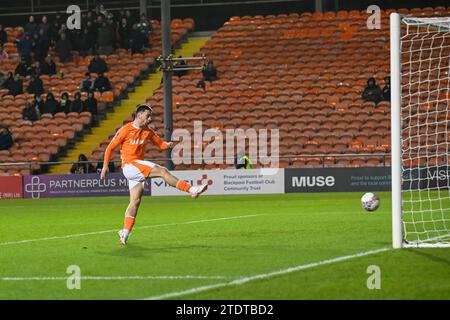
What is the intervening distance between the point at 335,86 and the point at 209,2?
10.5 meters

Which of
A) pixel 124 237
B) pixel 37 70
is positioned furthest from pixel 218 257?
pixel 37 70

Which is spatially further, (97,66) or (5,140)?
(97,66)

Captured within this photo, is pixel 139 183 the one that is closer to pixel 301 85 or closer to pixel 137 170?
pixel 137 170

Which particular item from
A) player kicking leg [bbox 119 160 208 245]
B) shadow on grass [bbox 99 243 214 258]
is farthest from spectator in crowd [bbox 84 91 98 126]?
shadow on grass [bbox 99 243 214 258]

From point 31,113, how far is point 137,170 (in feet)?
75.7

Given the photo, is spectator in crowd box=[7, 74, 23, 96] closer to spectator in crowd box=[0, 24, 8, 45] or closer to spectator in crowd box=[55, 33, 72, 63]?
spectator in crowd box=[55, 33, 72, 63]

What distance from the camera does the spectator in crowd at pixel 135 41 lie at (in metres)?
40.1

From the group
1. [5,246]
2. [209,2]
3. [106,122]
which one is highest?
[209,2]

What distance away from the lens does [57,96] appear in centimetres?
3844

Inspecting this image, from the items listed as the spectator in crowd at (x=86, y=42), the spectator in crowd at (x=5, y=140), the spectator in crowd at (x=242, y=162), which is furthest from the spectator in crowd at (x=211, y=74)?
the spectator in crowd at (x=5, y=140)

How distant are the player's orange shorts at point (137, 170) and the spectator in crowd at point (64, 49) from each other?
26.9m

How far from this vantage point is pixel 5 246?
14383 mm
